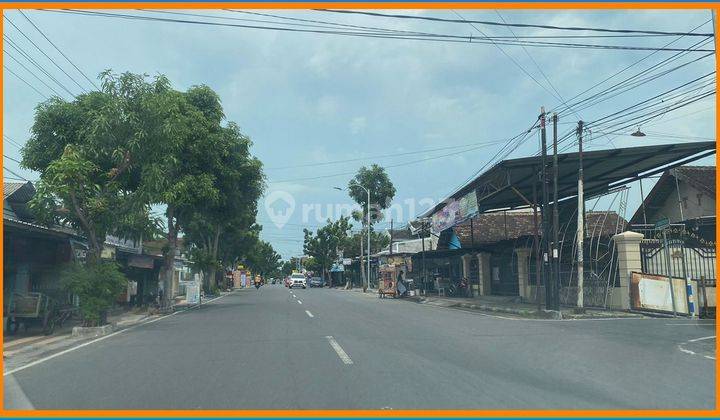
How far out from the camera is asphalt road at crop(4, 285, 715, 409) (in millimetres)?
7074

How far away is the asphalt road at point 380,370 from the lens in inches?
279

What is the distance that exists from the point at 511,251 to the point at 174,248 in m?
17.1

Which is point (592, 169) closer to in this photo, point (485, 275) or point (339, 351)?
point (485, 275)

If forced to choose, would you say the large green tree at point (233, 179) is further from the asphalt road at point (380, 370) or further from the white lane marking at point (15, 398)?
the white lane marking at point (15, 398)

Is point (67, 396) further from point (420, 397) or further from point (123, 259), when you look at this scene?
point (123, 259)

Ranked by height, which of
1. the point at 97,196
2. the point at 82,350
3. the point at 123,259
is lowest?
the point at 82,350

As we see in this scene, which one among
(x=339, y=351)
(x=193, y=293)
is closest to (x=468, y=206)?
(x=193, y=293)

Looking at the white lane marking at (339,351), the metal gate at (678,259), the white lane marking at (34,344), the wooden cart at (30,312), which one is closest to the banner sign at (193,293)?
the wooden cart at (30,312)

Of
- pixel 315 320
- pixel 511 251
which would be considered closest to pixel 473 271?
pixel 511 251

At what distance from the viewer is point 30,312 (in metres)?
16.0

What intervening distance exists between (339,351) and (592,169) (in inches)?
711

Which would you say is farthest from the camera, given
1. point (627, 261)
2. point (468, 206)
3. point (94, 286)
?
point (468, 206)

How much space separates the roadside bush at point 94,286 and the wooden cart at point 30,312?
0.76 m

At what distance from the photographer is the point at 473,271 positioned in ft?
120
